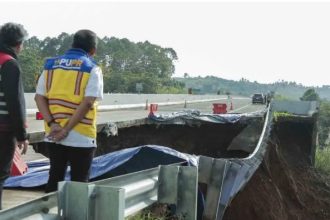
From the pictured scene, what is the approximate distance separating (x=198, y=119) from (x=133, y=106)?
27.7 meters

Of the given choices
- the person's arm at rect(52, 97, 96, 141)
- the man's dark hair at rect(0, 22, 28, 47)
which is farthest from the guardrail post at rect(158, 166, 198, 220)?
the man's dark hair at rect(0, 22, 28, 47)

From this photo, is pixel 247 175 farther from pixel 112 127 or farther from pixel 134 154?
pixel 112 127

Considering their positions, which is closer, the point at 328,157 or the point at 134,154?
the point at 134,154

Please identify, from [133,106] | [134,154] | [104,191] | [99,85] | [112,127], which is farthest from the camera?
[133,106]

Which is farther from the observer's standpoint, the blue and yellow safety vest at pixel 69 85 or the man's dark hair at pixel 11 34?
the blue and yellow safety vest at pixel 69 85

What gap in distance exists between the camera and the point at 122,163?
6.77m

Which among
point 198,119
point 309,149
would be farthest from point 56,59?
point 309,149

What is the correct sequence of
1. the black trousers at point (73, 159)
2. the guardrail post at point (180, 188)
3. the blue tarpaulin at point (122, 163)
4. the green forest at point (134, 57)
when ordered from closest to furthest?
the black trousers at point (73, 159) → the guardrail post at point (180, 188) → the blue tarpaulin at point (122, 163) → the green forest at point (134, 57)

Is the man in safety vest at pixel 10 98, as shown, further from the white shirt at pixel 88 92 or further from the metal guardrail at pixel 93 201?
the metal guardrail at pixel 93 201

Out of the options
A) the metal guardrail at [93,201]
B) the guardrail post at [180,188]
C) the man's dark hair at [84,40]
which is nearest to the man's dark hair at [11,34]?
the man's dark hair at [84,40]

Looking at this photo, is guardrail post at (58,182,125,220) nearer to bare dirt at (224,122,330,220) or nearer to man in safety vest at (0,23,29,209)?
man in safety vest at (0,23,29,209)

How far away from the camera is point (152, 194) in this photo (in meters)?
4.79

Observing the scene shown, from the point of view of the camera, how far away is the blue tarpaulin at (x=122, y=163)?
649 cm

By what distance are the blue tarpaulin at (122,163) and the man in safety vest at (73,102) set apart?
179cm
